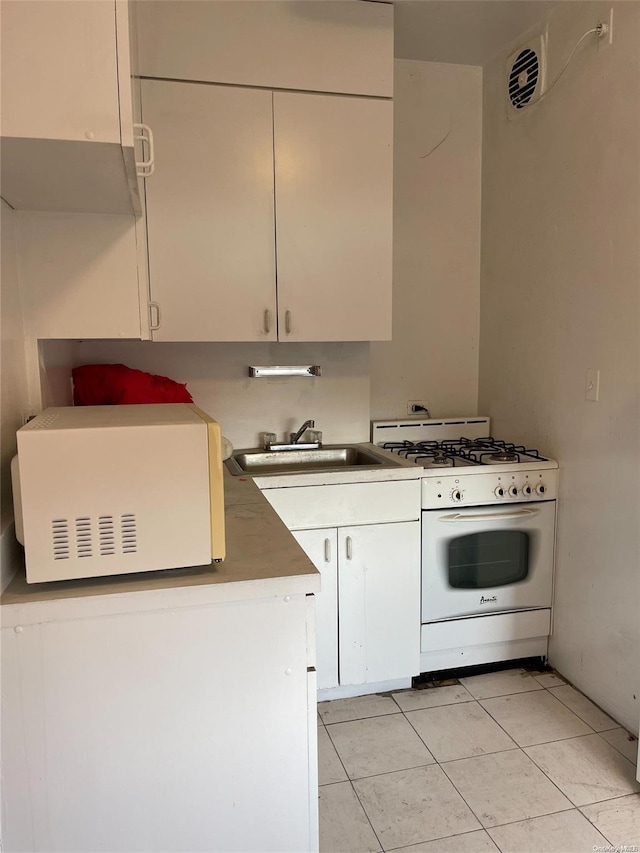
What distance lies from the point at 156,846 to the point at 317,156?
2.15 meters

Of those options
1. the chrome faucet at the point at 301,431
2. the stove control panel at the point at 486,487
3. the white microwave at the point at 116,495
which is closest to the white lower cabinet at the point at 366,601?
the stove control panel at the point at 486,487

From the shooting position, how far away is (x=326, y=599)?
86.2 inches

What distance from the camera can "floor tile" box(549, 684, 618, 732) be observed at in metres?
2.08

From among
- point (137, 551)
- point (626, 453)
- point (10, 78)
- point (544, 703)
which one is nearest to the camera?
point (10, 78)

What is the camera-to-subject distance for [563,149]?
2.27m

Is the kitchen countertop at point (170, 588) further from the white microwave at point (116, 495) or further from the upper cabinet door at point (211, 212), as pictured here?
the upper cabinet door at point (211, 212)

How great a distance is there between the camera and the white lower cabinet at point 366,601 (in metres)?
2.19

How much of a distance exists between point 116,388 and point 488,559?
60.9 inches

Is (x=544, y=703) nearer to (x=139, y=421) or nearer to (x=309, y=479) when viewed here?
(x=309, y=479)

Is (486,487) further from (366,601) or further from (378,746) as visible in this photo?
(378,746)

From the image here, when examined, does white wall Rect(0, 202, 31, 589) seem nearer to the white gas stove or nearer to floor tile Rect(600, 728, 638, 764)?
the white gas stove

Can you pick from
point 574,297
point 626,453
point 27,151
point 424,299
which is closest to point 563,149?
point 574,297

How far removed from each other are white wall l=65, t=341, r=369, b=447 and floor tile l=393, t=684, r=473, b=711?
3.59 feet

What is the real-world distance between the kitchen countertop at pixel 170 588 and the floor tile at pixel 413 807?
38.8 inches
